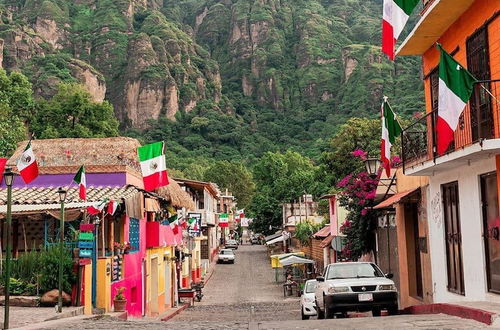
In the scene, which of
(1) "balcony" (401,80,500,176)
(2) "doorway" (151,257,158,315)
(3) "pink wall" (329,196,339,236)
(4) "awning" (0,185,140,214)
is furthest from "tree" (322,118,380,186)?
(1) "balcony" (401,80,500,176)

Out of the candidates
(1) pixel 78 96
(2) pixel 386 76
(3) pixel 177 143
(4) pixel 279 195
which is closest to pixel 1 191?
(1) pixel 78 96

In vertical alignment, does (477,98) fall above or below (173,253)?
above

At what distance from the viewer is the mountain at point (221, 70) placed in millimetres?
130625

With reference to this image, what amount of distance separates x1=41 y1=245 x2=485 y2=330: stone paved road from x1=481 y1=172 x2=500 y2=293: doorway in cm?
160

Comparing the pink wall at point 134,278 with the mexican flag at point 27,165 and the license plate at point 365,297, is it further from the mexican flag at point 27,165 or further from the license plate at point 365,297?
the license plate at point 365,297

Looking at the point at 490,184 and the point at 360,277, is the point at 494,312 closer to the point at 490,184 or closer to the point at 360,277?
the point at 490,184

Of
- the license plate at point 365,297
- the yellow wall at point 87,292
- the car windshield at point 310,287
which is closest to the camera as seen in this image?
the license plate at point 365,297

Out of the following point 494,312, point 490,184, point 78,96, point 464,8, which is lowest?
point 494,312

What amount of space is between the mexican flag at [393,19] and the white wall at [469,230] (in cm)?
297

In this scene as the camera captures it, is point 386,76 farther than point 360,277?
Yes

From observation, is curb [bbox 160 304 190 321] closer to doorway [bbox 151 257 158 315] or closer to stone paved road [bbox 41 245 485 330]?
stone paved road [bbox 41 245 485 330]

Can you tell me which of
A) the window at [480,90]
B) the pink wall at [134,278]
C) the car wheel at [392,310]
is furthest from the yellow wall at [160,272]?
the window at [480,90]

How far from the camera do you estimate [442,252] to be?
14859mm

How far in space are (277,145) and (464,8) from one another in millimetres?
132212
